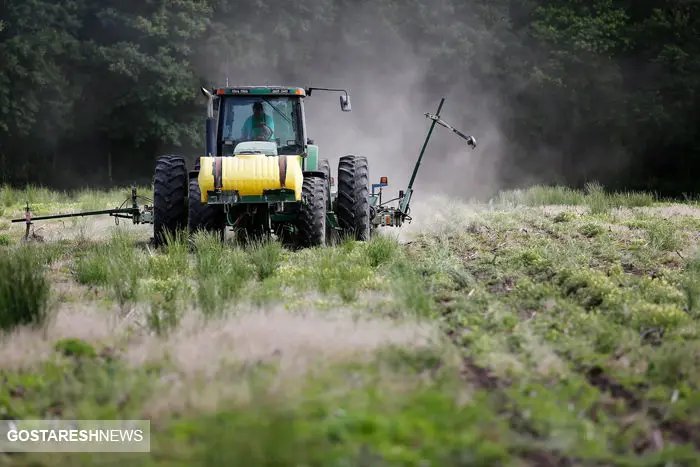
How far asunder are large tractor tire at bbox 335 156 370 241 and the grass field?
2205 millimetres

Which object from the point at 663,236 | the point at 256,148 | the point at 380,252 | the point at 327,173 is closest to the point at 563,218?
the point at 663,236

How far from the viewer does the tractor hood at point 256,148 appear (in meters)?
12.3

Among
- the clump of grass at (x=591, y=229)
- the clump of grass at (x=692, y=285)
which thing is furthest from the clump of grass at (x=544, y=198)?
the clump of grass at (x=692, y=285)

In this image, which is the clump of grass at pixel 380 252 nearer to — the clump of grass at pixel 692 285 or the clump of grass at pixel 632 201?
the clump of grass at pixel 692 285

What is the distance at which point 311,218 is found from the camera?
11.8m

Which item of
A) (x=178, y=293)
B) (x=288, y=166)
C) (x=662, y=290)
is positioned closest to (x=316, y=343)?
(x=178, y=293)

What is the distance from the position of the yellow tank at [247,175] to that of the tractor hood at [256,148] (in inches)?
40.7

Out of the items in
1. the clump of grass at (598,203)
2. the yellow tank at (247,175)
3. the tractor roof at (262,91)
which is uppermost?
the tractor roof at (262,91)

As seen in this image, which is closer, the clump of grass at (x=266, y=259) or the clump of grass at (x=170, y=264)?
the clump of grass at (x=170, y=264)

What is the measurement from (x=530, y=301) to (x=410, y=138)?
89.3ft

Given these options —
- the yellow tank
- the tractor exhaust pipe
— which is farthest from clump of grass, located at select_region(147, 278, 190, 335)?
the tractor exhaust pipe

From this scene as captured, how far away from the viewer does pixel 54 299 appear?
7.69 meters

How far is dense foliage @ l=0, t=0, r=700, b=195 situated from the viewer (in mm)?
29531

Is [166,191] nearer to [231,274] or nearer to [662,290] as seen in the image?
[231,274]
